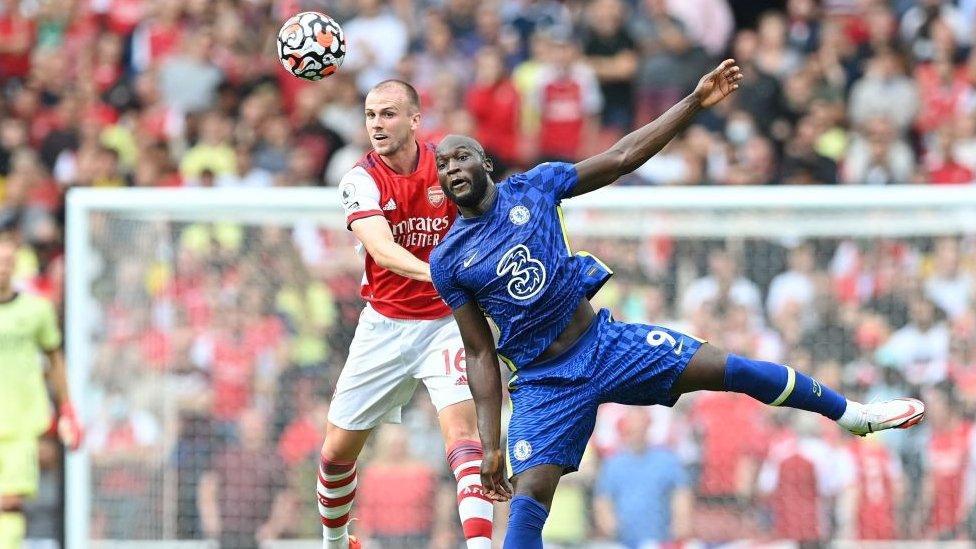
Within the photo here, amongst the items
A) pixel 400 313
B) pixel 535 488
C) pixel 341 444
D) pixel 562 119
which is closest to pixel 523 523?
pixel 535 488

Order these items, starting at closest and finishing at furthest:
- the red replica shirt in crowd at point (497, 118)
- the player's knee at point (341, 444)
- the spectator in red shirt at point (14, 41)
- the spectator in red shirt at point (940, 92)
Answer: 1. the player's knee at point (341, 444)
2. the spectator in red shirt at point (940, 92)
3. the red replica shirt in crowd at point (497, 118)
4. the spectator in red shirt at point (14, 41)

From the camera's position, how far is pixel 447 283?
852 centimetres

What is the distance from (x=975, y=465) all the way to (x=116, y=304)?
6546 mm

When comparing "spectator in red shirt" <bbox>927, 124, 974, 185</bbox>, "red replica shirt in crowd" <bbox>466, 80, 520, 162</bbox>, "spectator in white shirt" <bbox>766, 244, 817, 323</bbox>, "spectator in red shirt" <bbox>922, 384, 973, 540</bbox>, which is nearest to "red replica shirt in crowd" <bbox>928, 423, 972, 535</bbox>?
"spectator in red shirt" <bbox>922, 384, 973, 540</bbox>

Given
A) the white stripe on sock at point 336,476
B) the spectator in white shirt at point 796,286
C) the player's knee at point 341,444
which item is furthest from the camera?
the spectator in white shirt at point 796,286

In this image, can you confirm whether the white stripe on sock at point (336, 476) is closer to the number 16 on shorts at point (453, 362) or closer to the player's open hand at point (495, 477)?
the number 16 on shorts at point (453, 362)

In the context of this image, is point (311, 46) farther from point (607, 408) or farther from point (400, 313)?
point (607, 408)

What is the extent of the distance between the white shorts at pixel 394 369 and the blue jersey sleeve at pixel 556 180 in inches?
47.4

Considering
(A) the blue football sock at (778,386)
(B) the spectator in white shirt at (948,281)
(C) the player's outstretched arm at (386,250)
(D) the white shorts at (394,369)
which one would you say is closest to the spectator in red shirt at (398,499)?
(D) the white shorts at (394,369)

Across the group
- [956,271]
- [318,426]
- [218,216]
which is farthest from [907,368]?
[218,216]

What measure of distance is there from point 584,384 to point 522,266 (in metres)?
0.64

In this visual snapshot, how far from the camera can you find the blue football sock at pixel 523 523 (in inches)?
330

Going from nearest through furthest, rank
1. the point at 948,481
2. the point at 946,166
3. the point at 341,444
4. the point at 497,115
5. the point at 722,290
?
the point at 341,444
the point at 948,481
the point at 722,290
the point at 946,166
the point at 497,115

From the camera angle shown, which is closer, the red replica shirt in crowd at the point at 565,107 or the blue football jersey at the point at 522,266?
the blue football jersey at the point at 522,266
